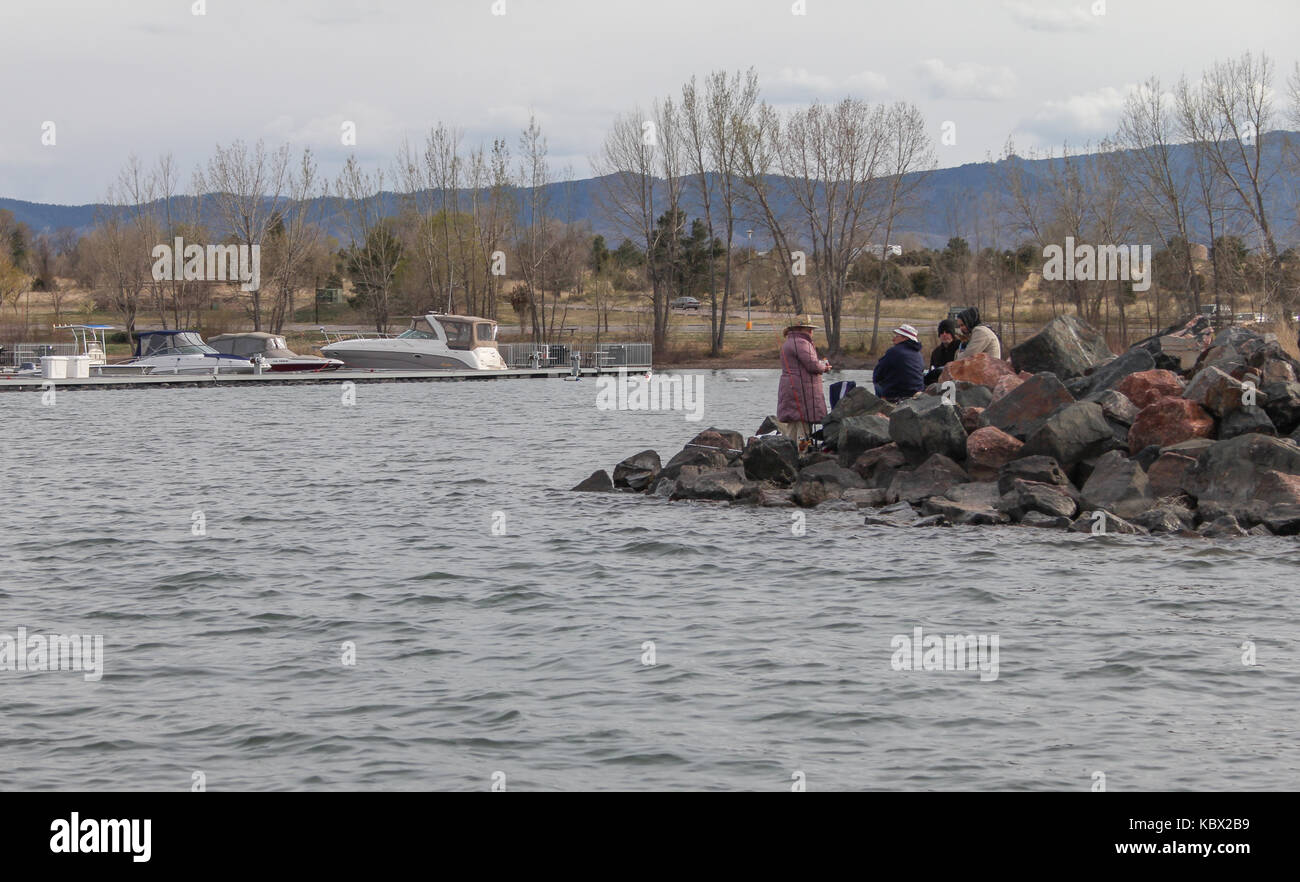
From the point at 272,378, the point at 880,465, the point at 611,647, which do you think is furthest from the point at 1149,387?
the point at 272,378

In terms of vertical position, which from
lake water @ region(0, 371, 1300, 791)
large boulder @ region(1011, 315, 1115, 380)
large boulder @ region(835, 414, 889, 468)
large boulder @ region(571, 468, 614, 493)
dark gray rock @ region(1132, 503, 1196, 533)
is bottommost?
lake water @ region(0, 371, 1300, 791)

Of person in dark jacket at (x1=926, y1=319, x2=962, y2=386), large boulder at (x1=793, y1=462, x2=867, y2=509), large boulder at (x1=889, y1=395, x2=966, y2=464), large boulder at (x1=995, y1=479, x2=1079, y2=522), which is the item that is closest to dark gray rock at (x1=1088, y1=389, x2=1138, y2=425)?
large boulder at (x1=889, y1=395, x2=966, y2=464)

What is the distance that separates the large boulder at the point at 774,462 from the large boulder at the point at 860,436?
751 millimetres

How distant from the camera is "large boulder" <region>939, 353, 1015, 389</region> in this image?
76.2ft

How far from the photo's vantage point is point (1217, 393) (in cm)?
1994

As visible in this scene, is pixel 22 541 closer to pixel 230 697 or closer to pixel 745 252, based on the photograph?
pixel 230 697

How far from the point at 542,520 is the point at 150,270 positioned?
244ft

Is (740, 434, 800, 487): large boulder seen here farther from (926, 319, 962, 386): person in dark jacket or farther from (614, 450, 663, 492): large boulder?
(926, 319, 962, 386): person in dark jacket

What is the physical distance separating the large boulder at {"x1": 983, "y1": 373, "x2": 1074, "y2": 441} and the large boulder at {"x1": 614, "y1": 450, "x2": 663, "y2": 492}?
206 inches

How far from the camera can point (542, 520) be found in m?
19.9

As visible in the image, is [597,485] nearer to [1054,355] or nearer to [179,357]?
[1054,355]

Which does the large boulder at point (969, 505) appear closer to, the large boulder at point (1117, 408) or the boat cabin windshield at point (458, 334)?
the large boulder at point (1117, 408)

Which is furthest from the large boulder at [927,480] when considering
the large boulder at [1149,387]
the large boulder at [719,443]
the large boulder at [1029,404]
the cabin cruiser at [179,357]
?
the cabin cruiser at [179,357]

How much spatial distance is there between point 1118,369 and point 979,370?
2.12 meters
